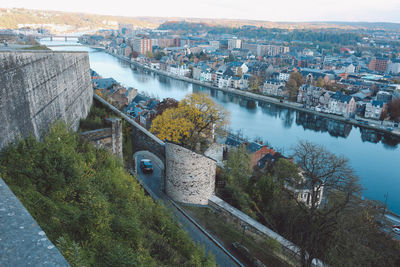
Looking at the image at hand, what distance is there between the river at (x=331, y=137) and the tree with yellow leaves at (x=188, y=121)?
731 centimetres

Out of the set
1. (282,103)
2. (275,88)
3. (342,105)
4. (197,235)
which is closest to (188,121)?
(197,235)

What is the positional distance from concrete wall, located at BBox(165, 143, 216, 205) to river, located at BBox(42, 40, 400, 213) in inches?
345

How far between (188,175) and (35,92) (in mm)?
2829

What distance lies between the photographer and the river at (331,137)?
13006mm

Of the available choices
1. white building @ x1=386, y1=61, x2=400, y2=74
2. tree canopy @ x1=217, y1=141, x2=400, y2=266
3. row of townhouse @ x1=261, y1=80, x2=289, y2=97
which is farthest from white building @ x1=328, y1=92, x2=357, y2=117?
white building @ x1=386, y1=61, x2=400, y2=74

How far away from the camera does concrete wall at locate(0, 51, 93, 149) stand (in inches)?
119

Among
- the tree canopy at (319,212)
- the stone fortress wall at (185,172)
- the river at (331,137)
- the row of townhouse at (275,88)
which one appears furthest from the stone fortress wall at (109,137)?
the row of townhouse at (275,88)

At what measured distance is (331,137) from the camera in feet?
60.3

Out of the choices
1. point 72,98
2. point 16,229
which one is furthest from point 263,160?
point 16,229

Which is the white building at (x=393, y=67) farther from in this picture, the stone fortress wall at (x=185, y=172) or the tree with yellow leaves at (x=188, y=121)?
the stone fortress wall at (x=185, y=172)

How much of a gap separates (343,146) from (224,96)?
43.1ft

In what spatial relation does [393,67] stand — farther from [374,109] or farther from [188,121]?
[188,121]

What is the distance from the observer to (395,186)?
12.7 meters

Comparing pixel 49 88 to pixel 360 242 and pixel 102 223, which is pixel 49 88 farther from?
pixel 360 242
